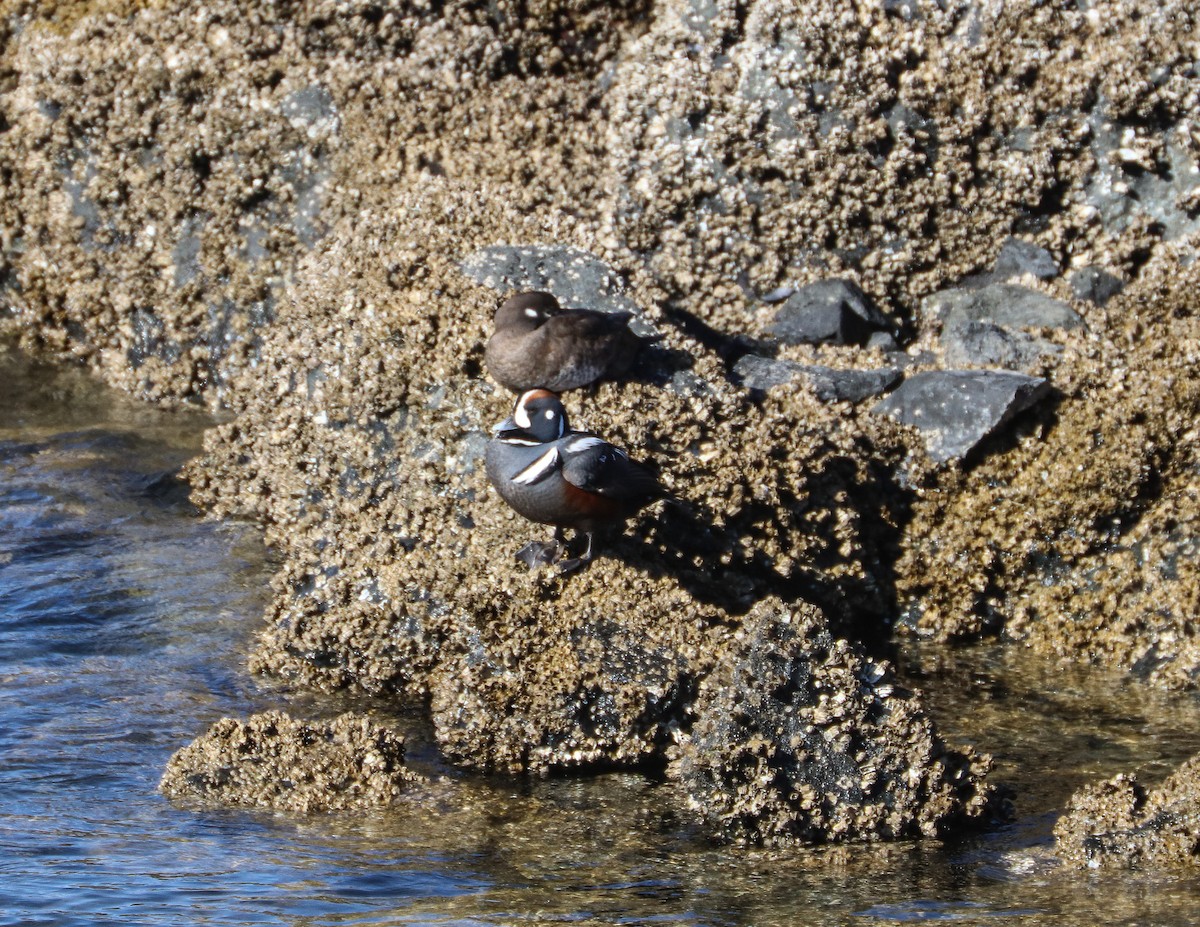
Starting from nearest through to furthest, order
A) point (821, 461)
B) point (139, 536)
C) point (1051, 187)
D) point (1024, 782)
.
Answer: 1. point (1024, 782)
2. point (821, 461)
3. point (139, 536)
4. point (1051, 187)

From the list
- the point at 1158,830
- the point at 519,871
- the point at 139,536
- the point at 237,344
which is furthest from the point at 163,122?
the point at 1158,830

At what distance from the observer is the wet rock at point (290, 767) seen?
197 inches

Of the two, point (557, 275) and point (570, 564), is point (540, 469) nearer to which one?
point (570, 564)

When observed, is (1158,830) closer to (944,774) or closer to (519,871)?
(944,774)

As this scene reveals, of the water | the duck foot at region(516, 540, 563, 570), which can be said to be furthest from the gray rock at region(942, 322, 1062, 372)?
the duck foot at region(516, 540, 563, 570)

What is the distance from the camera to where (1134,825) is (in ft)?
14.7

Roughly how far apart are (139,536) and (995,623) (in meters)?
4.41

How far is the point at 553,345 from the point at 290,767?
206 cm

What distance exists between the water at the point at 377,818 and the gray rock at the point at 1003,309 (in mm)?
1918

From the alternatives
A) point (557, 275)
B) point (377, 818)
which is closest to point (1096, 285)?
point (557, 275)

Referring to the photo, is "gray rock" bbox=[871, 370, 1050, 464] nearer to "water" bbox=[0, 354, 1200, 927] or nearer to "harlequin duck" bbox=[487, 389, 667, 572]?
"water" bbox=[0, 354, 1200, 927]

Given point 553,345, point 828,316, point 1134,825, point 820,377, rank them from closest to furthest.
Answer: point 1134,825, point 553,345, point 820,377, point 828,316

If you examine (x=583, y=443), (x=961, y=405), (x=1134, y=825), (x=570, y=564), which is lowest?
(x=1134, y=825)

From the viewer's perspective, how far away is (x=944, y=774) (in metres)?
4.82
